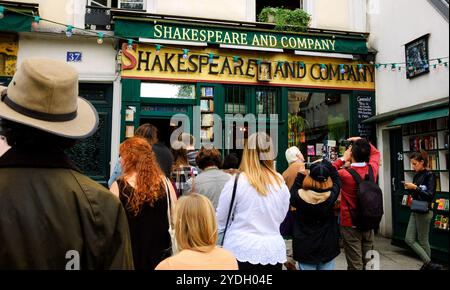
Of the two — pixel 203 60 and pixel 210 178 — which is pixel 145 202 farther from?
pixel 203 60

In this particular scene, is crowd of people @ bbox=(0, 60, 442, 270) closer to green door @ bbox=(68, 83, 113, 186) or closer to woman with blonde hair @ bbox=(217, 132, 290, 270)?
woman with blonde hair @ bbox=(217, 132, 290, 270)

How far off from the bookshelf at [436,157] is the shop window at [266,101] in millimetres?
2797

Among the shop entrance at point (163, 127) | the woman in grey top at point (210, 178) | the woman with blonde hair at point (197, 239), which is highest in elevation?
the shop entrance at point (163, 127)

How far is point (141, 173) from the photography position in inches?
104

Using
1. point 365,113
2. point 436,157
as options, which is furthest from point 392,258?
point 365,113

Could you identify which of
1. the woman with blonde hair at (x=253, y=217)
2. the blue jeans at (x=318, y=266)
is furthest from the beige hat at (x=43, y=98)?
the blue jeans at (x=318, y=266)

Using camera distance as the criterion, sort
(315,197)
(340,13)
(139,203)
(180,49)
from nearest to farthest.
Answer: (139,203) < (315,197) < (180,49) < (340,13)

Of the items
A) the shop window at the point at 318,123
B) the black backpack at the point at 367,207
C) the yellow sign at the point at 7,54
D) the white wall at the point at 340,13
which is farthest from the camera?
the white wall at the point at 340,13

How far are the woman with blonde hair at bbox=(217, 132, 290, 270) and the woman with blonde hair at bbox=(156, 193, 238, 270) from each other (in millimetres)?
748

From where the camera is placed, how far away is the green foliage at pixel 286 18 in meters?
7.85

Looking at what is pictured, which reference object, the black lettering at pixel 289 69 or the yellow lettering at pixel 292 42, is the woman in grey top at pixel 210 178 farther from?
the yellow lettering at pixel 292 42

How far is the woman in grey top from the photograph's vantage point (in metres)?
3.34

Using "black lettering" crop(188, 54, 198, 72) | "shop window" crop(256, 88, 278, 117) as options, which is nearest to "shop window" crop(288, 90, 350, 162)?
"shop window" crop(256, 88, 278, 117)

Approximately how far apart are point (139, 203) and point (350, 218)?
2.45 m
